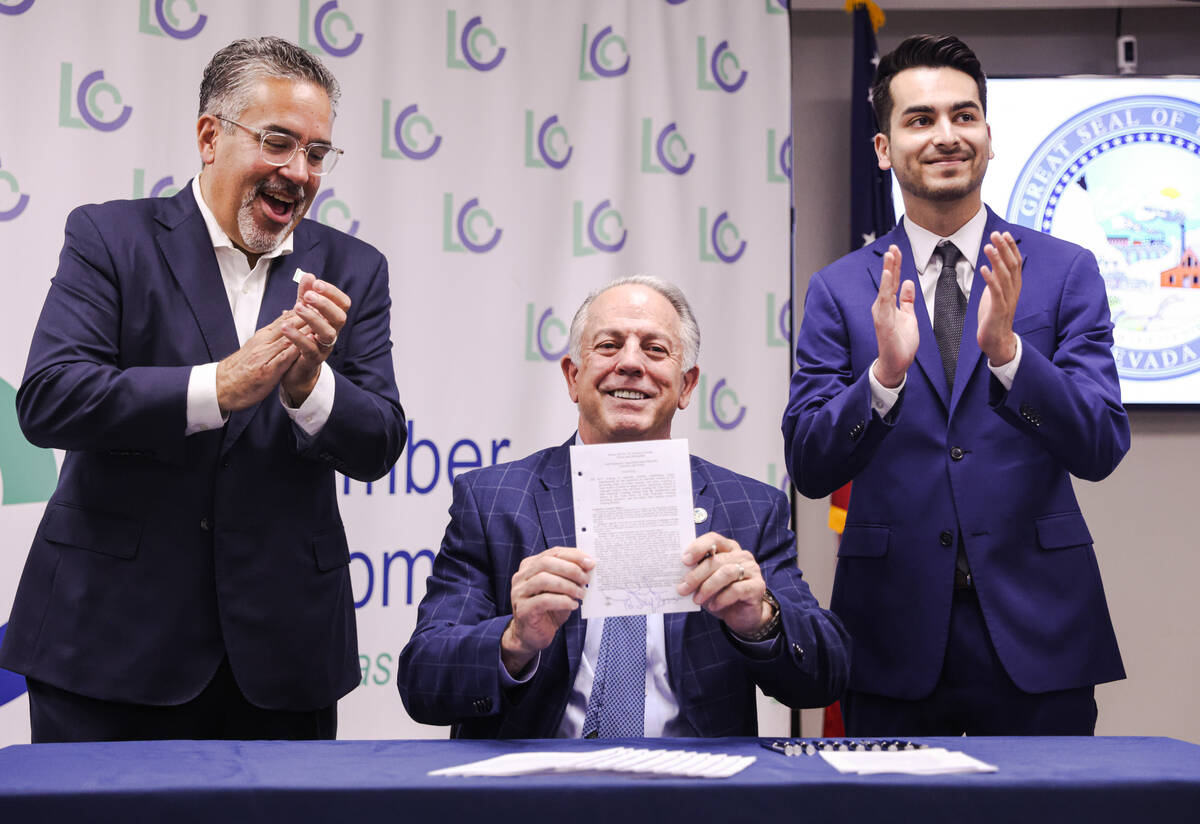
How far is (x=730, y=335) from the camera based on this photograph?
12.9ft

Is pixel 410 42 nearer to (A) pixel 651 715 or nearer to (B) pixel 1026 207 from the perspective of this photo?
(B) pixel 1026 207

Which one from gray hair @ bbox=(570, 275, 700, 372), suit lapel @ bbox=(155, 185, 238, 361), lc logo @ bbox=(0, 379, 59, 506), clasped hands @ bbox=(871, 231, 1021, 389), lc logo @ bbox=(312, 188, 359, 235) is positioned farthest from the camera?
lc logo @ bbox=(312, 188, 359, 235)

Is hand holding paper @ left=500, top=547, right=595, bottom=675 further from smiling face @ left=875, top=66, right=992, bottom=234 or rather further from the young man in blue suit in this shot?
smiling face @ left=875, top=66, right=992, bottom=234

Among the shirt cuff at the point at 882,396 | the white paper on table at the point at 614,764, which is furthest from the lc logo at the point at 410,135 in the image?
the white paper on table at the point at 614,764

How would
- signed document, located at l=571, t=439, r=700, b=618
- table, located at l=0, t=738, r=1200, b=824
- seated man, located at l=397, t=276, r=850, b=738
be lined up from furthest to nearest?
seated man, located at l=397, t=276, r=850, b=738
signed document, located at l=571, t=439, r=700, b=618
table, located at l=0, t=738, r=1200, b=824

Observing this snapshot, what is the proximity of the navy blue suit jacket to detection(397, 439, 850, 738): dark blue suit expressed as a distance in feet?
0.65

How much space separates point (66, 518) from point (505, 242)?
207 centimetres

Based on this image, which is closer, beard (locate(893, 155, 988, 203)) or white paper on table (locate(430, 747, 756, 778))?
white paper on table (locate(430, 747, 756, 778))

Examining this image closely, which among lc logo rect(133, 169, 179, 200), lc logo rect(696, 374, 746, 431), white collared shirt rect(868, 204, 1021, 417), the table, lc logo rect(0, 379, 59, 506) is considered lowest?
the table

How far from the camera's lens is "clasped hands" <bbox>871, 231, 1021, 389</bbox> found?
203 centimetres

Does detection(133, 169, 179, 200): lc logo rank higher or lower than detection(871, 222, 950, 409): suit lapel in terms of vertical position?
higher

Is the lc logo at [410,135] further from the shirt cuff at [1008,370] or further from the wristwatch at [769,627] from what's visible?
the wristwatch at [769,627]

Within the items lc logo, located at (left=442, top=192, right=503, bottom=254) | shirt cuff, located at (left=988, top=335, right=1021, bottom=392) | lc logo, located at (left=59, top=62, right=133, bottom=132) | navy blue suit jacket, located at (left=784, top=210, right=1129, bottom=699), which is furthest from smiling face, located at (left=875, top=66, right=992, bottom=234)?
lc logo, located at (left=59, top=62, right=133, bottom=132)

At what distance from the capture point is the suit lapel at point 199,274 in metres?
2.18
